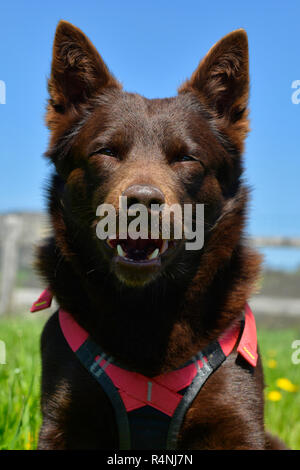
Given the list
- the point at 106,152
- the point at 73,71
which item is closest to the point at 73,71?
the point at 73,71

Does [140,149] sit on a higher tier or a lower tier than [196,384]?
higher

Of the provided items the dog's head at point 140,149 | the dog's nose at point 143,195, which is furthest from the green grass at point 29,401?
the dog's nose at point 143,195

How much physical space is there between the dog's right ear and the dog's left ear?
45cm

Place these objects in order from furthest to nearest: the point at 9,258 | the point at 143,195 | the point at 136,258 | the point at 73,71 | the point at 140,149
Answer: the point at 9,258
the point at 73,71
the point at 140,149
the point at 136,258
the point at 143,195

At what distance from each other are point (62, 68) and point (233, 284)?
1376 millimetres

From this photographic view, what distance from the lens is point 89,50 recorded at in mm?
2543

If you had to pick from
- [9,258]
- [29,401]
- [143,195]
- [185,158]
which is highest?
[185,158]

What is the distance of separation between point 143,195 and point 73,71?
3.36 feet

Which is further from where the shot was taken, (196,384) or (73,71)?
(73,71)

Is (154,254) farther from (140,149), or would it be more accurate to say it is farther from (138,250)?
(140,149)

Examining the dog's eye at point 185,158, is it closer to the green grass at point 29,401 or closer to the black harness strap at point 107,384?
the black harness strap at point 107,384

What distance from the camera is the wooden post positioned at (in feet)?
30.2

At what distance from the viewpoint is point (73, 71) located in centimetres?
261
